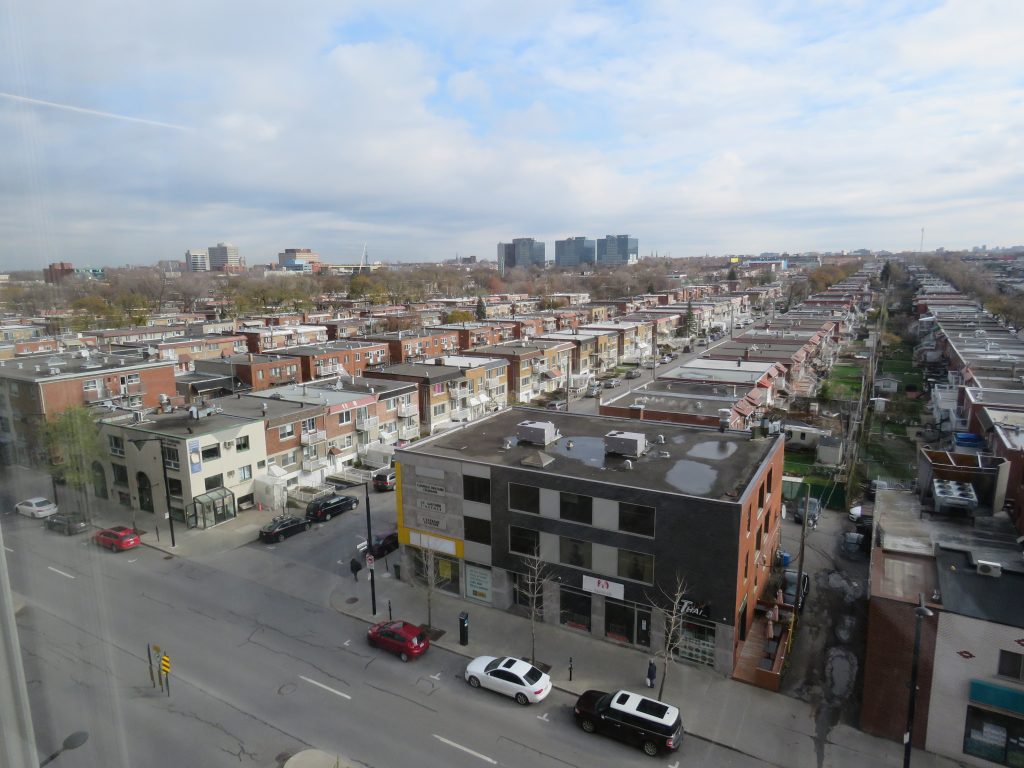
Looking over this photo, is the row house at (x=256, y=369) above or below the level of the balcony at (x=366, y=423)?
above

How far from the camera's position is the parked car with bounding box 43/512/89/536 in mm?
2502

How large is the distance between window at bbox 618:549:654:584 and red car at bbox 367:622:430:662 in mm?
3935

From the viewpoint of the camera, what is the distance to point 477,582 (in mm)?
13766

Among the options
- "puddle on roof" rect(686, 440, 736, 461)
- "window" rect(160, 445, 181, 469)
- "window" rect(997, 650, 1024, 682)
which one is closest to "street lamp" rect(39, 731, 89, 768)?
"window" rect(997, 650, 1024, 682)

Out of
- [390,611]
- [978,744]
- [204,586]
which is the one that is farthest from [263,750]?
[978,744]

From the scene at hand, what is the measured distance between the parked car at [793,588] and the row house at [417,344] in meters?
24.9

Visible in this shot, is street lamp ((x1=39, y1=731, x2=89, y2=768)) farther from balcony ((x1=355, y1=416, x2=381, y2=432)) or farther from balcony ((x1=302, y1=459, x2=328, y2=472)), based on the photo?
balcony ((x1=355, y1=416, x2=381, y2=432))

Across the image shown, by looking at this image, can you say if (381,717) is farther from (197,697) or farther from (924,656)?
(924,656)

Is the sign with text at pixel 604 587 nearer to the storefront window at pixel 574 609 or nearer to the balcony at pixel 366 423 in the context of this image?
the storefront window at pixel 574 609

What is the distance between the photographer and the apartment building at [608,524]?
37.1ft

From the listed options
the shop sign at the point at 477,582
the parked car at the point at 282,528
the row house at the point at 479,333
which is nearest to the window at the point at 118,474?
the shop sign at the point at 477,582

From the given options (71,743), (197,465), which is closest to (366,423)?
(197,465)

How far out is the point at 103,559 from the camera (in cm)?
303

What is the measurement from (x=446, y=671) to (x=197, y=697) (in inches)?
161
